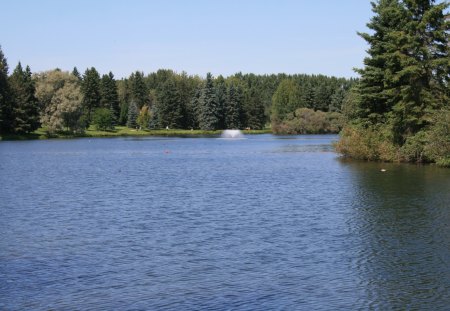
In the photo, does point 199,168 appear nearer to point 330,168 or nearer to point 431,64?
point 330,168

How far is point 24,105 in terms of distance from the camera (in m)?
114

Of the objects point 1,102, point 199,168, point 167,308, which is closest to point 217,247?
point 167,308

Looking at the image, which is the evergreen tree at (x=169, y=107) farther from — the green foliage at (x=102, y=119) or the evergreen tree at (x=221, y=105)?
the green foliage at (x=102, y=119)

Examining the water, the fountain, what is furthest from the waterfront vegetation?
the water

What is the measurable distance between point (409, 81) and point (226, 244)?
38.0 metres

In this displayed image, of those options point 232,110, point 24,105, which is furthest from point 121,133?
point 24,105

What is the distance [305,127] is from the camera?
164625mm

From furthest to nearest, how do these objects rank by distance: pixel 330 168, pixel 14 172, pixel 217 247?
pixel 330 168 < pixel 14 172 < pixel 217 247

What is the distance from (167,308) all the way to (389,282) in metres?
6.79

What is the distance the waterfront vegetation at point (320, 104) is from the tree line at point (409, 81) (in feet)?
0.32

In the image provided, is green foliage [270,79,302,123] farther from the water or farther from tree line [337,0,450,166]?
the water

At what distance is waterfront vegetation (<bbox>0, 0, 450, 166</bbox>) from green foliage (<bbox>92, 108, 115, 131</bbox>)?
261 millimetres

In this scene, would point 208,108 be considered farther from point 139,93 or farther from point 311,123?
point 139,93

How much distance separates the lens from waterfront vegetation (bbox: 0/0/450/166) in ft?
174
